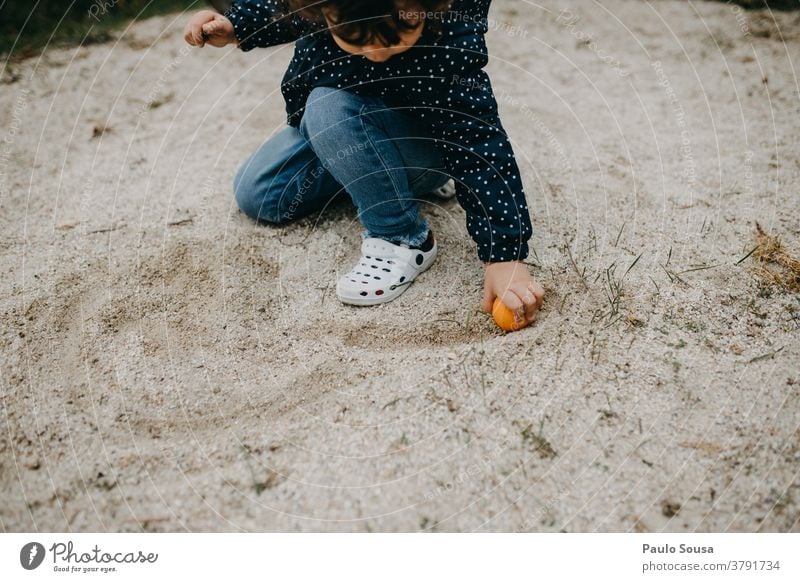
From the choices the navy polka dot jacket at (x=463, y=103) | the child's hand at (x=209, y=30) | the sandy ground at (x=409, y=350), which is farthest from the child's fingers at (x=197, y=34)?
the sandy ground at (x=409, y=350)

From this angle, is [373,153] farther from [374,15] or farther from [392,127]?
[374,15]

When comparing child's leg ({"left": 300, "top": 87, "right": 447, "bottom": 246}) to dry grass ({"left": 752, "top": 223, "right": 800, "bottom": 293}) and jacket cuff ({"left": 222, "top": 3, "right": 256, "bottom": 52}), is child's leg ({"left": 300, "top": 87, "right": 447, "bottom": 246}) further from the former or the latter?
dry grass ({"left": 752, "top": 223, "right": 800, "bottom": 293})

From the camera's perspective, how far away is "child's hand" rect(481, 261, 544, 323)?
99 cm

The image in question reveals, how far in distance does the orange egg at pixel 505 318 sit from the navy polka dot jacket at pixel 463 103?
0.29ft

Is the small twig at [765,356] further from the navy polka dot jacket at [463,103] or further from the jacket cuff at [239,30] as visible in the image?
the jacket cuff at [239,30]

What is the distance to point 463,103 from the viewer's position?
0.99 m

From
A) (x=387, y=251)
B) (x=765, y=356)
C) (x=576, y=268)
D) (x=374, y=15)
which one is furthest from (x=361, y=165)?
(x=765, y=356)

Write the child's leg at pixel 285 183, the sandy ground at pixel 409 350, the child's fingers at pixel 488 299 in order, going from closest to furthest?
the sandy ground at pixel 409 350, the child's fingers at pixel 488 299, the child's leg at pixel 285 183

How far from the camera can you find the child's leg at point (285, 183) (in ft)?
4.24

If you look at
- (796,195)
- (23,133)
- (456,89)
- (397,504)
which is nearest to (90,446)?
(397,504)

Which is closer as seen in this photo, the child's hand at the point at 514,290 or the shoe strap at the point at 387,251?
the child's hand at the point at 514,290

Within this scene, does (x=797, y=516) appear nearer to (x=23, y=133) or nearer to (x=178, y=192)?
(x=178, y=192)

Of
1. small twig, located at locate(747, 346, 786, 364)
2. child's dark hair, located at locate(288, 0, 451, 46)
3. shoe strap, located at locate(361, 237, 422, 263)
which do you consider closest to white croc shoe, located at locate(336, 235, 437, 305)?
shoe strap, located at locate(361, 237, 422, 263)

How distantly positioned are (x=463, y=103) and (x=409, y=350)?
42cm
